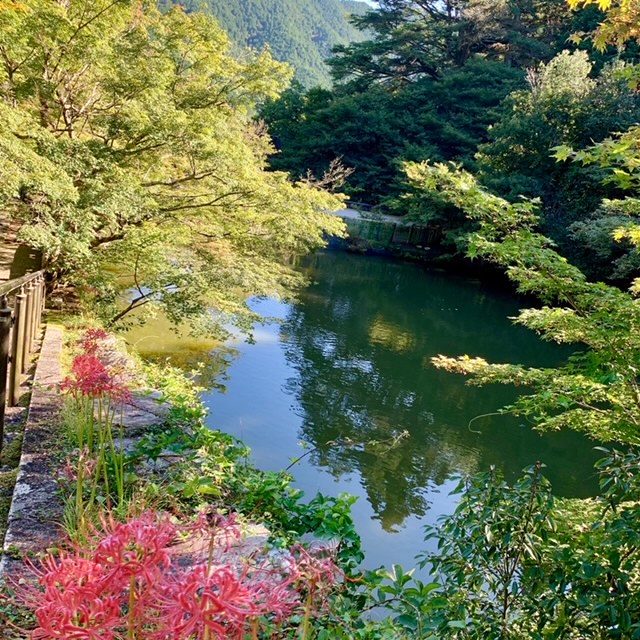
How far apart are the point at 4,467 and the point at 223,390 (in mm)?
5319

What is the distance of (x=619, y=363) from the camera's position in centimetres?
332

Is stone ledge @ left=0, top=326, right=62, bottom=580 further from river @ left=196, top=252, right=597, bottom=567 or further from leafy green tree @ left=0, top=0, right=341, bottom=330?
leafy green tree @ left=0, top=0, right=341, bottom=330

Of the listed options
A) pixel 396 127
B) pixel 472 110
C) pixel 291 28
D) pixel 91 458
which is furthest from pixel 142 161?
pixel 291 28

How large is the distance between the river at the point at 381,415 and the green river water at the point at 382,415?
0.02 meters

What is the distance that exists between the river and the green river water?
0.07ft

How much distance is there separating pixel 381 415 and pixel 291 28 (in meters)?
110

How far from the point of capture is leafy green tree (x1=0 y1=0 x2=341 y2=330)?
17.9ft

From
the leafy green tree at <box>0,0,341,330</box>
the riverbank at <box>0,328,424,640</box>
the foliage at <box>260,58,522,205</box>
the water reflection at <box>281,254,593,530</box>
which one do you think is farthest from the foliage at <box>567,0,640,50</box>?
the foliage at <box>260,58,522,205</box>

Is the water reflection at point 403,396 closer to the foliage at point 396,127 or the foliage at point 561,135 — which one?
the foliage at point 561,135

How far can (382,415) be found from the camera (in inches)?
315

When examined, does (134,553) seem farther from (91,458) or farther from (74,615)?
(91,458)

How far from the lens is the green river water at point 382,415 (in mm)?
5938

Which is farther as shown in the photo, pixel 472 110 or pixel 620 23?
pixel 472 110

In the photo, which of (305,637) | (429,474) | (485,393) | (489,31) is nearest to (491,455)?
(429,474)
